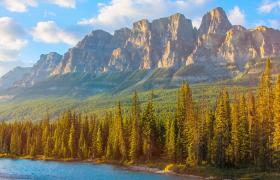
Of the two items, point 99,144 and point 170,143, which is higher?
point 170,143

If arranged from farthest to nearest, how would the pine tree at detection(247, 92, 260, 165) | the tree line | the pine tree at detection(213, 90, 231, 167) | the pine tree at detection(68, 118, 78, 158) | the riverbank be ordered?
the pine tree at detection(68, 118, 78, 158)
the pine tree at detection(213, 90, 231, 167)
the pine tree at detection(247, 92, 260, 165)
the tree line
the riverbank

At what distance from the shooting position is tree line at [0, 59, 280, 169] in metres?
105

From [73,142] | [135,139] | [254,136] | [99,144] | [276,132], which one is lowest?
[99,144]

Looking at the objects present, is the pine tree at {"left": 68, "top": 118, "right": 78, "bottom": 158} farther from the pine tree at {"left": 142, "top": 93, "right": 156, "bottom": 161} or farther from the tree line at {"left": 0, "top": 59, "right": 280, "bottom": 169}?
the pine tree at {"left": 142, "top": 93, "right": 156, "bottom": 161}

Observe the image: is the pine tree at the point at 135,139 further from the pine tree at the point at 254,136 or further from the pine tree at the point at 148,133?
the pine tree at the point at 254,136

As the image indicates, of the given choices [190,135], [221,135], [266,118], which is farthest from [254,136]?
[190,135]

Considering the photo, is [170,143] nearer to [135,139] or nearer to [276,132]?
[135,139]

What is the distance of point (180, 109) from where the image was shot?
13388cm

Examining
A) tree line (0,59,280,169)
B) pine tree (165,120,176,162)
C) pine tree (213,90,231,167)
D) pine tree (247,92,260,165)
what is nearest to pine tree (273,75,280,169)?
tree line (0,59,280,169)

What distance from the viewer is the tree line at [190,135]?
105 meters

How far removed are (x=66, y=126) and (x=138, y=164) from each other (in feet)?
169

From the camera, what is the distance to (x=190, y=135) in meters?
120

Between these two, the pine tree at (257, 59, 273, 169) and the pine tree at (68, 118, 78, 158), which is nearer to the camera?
the pine tree at (257, 59, 273, 169)

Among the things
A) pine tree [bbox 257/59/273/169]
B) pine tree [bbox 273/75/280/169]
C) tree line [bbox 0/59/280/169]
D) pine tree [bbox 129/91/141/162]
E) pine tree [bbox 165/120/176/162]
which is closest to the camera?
pine tree [bbox 273/75/280/169]
